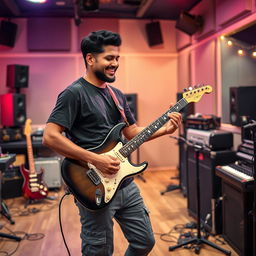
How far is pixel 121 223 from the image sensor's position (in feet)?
5.95

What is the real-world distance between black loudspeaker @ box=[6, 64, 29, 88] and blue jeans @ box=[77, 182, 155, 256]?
3.82 meters

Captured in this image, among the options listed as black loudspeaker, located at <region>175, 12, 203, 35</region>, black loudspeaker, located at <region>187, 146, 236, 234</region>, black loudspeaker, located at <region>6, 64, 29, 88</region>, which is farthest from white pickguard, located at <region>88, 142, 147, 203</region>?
black loudspeaker, located at <region>6, 64, 29, 88</region>

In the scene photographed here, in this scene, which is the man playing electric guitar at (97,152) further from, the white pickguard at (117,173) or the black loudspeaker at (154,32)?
the black loudspeaker at (154,32)

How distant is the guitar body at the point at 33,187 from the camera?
4113 millimetres

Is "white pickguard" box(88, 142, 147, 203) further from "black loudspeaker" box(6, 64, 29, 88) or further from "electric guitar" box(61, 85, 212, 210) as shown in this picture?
"black loudspeaker" box(6, 64, 29, 88)

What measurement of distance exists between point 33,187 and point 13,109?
146cm

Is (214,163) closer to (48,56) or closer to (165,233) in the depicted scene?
(165,233)

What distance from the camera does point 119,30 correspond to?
5.78m

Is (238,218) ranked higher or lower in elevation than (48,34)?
lower

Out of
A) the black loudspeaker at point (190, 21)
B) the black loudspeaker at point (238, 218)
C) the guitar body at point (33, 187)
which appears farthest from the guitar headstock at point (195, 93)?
the black loudspeaker at point (190, 21)

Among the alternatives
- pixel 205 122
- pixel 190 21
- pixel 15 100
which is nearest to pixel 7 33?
pixel 15 100

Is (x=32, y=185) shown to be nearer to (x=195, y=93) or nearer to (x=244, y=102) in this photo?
(x=244, y=102)

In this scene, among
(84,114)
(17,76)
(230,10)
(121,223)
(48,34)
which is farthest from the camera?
(48,34)

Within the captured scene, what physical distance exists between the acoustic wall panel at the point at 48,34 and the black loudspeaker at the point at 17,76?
566 mm
